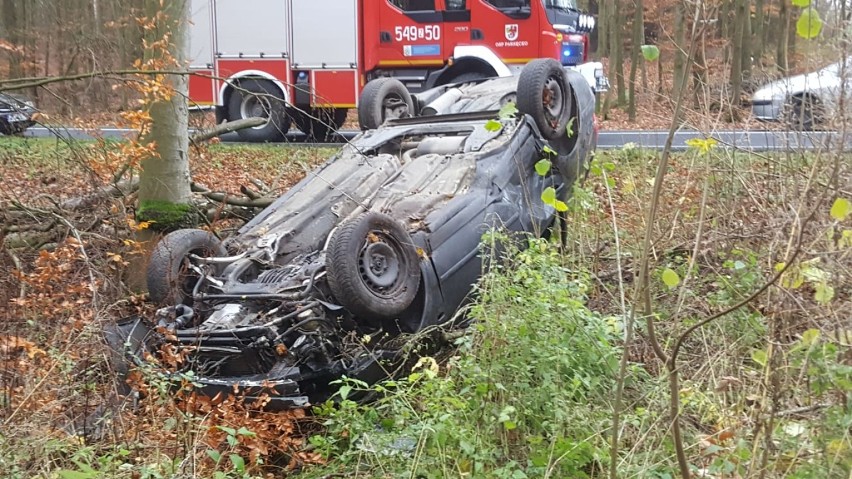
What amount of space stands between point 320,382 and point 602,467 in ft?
5.68

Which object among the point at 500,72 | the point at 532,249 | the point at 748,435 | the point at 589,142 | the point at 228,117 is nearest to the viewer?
the point at 748,435

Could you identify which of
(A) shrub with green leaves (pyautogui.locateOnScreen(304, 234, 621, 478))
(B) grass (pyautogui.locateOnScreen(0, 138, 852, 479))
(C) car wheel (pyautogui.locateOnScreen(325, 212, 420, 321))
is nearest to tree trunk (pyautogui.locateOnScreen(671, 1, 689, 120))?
(B) grass (pyautogui.locateOnScreen(0, 138, 852, 479))

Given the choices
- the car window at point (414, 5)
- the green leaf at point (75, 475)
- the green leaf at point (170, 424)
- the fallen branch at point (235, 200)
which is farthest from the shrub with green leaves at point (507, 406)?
the car window at point (414, 5)

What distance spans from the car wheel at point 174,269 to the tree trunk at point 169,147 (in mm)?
1608

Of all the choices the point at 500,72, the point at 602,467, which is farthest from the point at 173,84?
the point at 500,72

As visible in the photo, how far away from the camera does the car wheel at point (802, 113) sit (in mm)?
4059

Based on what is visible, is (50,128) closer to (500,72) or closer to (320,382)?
(320,382)

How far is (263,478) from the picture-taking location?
376cm

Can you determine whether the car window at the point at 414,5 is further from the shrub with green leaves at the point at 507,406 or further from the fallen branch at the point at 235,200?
the shrub with green leaves at the point at 507,406

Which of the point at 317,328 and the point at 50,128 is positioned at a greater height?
the point at 50,128

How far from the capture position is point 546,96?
6004 mm

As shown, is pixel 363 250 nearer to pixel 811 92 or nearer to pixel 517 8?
pixel 811 92

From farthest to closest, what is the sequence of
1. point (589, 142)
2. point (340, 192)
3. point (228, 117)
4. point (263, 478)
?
point (228, 117) → point (589, 142) → point (340, 192) → point (263, 478)

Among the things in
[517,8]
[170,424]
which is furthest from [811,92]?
[517,8]
